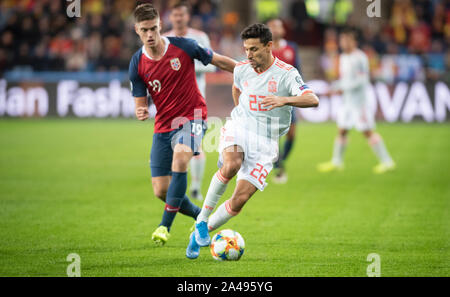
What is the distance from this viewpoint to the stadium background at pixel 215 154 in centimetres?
637

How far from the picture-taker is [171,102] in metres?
6.82

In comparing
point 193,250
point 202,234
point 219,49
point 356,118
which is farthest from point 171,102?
point 219,49

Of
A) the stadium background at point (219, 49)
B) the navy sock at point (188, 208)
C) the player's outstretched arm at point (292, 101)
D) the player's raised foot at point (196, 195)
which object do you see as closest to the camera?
the player's outstretched arm at point (292, 101)

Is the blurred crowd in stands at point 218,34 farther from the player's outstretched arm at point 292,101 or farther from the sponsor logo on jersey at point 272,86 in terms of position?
the player's outstretched arm at point 292,101

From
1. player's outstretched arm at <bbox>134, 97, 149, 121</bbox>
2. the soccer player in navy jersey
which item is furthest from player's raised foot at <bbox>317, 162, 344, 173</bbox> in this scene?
player's outstretched arm at <bbox>134, 97, 149, 121</bbox>

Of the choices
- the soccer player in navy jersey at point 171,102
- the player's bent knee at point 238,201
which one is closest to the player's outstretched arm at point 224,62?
the soccer player in navy jersey at point 171,102

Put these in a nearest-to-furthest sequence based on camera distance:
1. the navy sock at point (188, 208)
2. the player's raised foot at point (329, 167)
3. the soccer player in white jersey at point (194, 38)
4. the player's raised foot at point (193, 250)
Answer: the player's raised foot at point (193, 250)
the navy sock at point (188, 208)
the soccer player in white jersey at point (194, 38)
the player's raised foot at point (329, 167)

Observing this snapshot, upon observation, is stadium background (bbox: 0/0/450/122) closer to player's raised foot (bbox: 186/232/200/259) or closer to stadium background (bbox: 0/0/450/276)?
stadium background (bbox: 0/0/450/276)

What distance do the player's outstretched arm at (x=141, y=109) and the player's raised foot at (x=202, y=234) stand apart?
1.17m

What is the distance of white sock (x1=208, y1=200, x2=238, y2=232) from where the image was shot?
20.3ft

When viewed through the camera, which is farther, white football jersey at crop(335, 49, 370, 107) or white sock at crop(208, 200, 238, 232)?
white football jersey at crop(335, 49, 370, 107)

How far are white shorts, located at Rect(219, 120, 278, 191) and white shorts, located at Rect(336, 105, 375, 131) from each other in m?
6.59

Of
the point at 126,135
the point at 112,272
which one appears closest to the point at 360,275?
the point at 112,272
